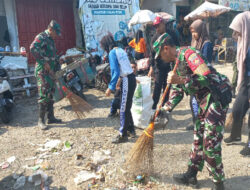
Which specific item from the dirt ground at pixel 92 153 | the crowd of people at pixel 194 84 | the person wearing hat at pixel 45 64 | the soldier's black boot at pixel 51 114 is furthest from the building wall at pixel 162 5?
the soldier's black boot at pixel 51 114

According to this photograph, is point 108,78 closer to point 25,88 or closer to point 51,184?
point 25,88

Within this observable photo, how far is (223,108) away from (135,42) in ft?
18.3

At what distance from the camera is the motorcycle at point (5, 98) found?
4.82 meters

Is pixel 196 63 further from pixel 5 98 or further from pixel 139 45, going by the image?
pixel 139 45

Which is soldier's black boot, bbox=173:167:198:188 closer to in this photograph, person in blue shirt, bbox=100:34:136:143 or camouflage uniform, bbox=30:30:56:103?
person in blue shirt, bbox=100:34:136:143

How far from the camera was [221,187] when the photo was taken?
2.44 meters

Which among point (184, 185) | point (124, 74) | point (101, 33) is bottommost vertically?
point (184, 185)

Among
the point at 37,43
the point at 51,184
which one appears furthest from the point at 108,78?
the point at 51,184

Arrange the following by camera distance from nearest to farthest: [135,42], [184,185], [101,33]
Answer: [184,185], [135,42], [101,33]

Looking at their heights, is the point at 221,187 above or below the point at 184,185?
above

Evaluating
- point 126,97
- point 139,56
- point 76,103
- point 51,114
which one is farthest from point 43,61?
point 139,56

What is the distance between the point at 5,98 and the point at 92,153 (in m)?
2.72

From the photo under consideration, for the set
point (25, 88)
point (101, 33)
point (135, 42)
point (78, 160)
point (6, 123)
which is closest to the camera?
point (78, 160)

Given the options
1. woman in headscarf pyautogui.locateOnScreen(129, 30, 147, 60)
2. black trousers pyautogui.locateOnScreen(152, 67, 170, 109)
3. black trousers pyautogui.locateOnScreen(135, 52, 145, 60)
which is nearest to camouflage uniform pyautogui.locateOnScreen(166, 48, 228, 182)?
black trousers pyautogui.locateOnScreen(152, 67, 170, 109)
